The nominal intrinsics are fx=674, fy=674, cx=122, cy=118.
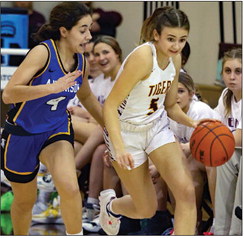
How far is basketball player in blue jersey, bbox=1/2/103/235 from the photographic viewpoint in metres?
4.32

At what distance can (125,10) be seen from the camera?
9.00 m

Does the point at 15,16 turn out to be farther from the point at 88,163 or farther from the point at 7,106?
the point at 88,163

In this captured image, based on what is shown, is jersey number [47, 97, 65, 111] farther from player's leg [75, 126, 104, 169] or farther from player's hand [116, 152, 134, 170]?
player's leg [75, 126, 104, 169]

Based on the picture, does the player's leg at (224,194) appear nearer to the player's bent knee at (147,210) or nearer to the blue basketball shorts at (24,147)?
the player's bent knee at (147,210)

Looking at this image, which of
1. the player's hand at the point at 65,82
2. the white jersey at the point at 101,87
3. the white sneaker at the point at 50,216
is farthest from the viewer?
the white jersey at the point at 101,87

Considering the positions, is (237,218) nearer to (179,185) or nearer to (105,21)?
(179,185)

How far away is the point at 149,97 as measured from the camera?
173 inches

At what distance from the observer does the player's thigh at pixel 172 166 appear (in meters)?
4.31

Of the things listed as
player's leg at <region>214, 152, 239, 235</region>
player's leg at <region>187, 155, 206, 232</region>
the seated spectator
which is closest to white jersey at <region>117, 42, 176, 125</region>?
player's leg at <region>214, 152, 239, 235</region>

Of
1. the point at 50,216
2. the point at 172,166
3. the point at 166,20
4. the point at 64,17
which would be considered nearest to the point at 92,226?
the point at 50,216

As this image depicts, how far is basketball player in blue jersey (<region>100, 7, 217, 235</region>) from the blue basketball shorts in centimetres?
34

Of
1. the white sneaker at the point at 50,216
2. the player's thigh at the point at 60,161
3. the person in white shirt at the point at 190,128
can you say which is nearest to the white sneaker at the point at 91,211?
the white sneaker at the point at 50,216

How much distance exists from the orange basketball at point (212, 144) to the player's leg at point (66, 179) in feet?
2.88

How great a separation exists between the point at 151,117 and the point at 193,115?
1122 mm
